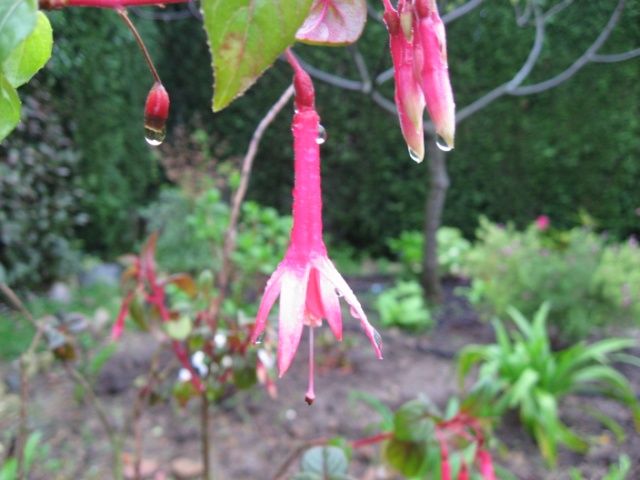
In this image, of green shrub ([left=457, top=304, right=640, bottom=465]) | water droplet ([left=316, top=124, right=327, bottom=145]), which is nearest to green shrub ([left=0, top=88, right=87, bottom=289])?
green shrub ([left=457, top=304, right=640, bottom=465])

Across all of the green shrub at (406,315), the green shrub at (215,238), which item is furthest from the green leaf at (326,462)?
the green shrub at (406,315)

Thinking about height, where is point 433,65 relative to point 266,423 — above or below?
above

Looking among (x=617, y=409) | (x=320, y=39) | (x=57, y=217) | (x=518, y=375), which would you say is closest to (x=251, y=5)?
(x=320, y=39)

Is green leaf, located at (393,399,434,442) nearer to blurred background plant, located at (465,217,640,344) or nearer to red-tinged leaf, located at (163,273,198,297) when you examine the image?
red-tinged leaf, located at (163,273,198,297)

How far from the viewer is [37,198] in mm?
2162

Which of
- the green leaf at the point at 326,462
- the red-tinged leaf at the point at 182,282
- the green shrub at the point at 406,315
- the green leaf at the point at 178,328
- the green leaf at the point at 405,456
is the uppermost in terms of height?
the red-tinged leaf at the point at 182,282

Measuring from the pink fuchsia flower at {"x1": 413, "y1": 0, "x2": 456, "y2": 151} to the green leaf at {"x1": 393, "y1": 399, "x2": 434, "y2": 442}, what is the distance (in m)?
0.36

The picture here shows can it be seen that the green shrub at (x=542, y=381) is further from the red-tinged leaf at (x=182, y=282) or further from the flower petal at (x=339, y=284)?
the flower petal at (x=339, y=284)

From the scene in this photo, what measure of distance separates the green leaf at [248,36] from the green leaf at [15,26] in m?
0.06

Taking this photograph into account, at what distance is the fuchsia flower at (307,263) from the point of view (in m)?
0.26

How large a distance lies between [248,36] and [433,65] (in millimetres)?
110

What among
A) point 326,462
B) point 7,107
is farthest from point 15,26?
point 326,462

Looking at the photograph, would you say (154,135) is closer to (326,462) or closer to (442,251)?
(326,462)

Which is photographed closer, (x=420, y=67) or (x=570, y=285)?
(x=420, y=67)
